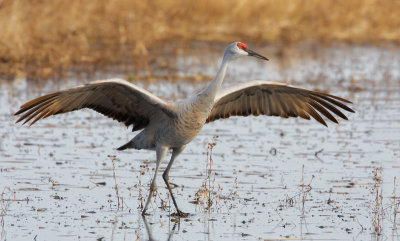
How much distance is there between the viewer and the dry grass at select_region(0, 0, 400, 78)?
15008mm

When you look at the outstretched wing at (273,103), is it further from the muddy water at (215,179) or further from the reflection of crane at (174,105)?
the muddy water at (215,179)

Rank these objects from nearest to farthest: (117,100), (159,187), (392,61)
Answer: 1. (117,100)
2. (159,187)
3. (392,61)

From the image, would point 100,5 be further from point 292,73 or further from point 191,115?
point 191,115

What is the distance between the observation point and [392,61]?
17.8m

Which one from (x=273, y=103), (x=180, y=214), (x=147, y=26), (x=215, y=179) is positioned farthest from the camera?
(x=147, y=26)

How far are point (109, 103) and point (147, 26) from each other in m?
10.3

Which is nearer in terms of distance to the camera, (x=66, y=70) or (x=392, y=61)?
(x=66, y=70)

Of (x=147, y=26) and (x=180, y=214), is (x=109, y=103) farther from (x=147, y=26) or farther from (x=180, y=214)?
(x=147, y=26)

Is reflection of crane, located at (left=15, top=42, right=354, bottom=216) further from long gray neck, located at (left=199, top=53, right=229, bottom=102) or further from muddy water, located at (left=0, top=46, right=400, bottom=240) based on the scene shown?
muddy water, located at (left=0, top=46, right=400, bottom=240)

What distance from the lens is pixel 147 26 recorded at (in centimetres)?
1756

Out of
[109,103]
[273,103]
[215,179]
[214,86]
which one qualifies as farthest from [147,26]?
[214,86]

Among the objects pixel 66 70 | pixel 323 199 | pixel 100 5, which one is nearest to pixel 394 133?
pixel 323 199

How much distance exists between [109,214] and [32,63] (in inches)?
341

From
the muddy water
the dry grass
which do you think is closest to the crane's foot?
the muddy water
